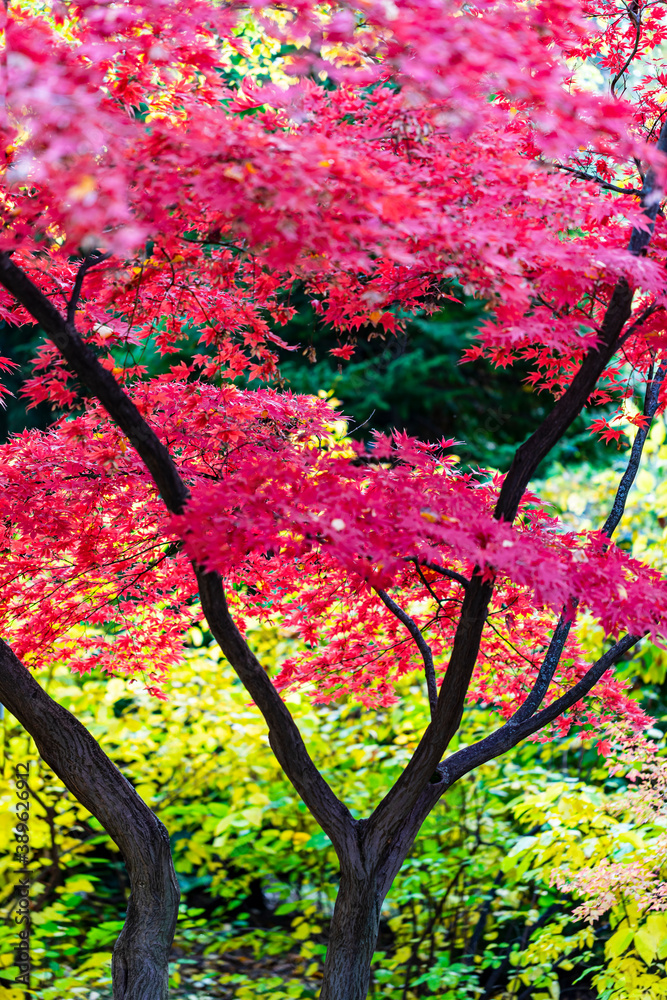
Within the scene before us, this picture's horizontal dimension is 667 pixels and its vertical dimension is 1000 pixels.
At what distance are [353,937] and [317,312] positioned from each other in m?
2.09

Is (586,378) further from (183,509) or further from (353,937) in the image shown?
(353,937)

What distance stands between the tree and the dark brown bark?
0.01 metres

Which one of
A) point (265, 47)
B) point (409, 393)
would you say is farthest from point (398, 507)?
point (409, 393)

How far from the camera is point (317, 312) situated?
273 centimetres

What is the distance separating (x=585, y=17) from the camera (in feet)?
8.31

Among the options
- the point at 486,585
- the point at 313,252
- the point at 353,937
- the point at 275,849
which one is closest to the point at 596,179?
the point at 313,252

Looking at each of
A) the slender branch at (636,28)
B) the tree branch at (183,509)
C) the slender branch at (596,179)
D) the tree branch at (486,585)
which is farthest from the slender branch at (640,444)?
the tree branch at (183,509)

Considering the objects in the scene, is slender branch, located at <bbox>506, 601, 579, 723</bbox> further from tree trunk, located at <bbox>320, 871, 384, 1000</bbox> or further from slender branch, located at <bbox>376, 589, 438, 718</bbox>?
tree trunk, located at <bbox>320, 871, 384, 1000</bbox>

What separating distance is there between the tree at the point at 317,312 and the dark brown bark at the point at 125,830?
1 centimetres

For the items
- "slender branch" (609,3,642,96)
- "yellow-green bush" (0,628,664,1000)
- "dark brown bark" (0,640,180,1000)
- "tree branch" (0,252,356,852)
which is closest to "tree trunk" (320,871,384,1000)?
"tree branch" (0,252,356,852)

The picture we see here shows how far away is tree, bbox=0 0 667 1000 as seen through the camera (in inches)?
68.0

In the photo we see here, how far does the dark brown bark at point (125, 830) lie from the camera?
2746 mm

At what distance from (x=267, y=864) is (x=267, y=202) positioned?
3.81 m

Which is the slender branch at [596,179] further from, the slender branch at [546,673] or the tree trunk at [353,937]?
the tree trunk at [353,937]
